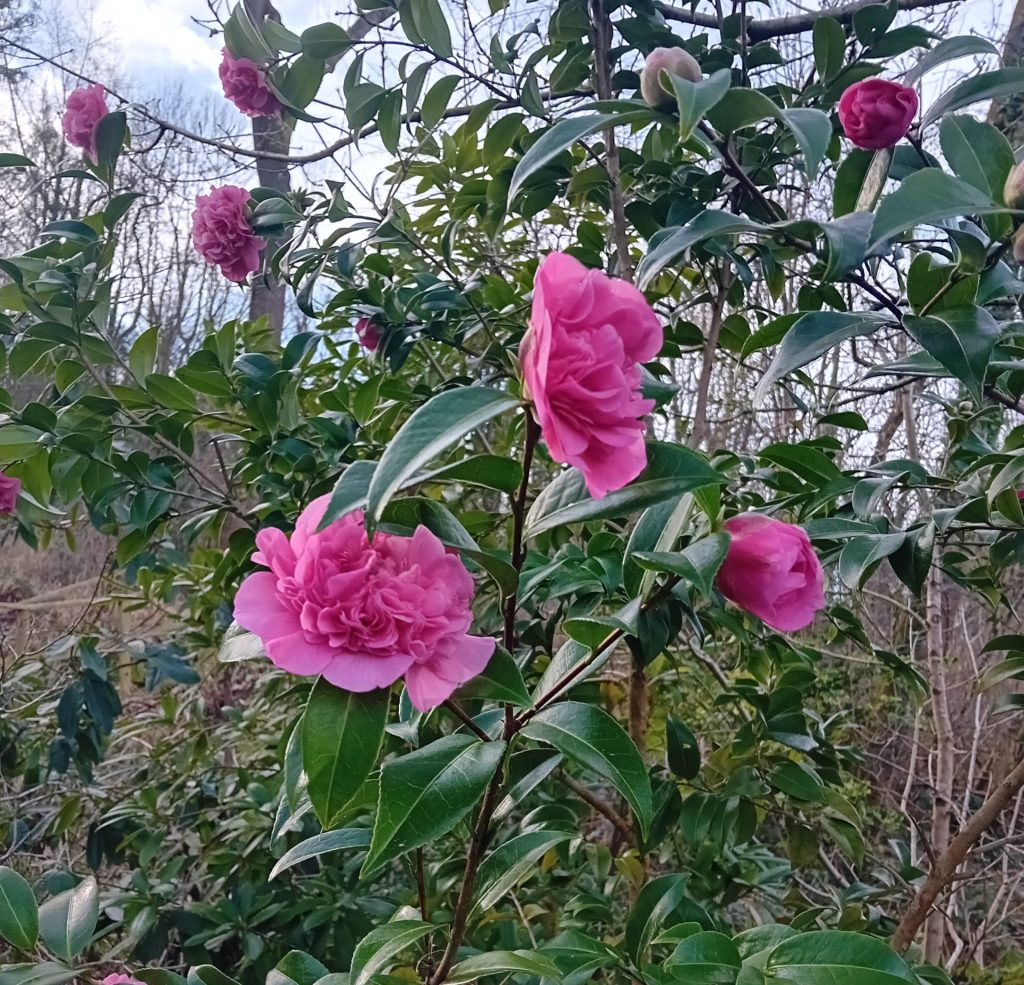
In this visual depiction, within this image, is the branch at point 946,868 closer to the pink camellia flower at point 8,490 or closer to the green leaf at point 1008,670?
the green leaf at point 1008,670

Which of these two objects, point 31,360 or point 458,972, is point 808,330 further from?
point 31,360

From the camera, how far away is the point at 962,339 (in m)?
0.54

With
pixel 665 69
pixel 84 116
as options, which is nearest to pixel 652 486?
pixel 665 69

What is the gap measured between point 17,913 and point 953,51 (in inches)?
42.2

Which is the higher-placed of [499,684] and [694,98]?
[694,98]

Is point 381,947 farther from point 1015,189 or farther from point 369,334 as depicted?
point 369,334

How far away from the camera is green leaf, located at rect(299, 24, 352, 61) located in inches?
41.3

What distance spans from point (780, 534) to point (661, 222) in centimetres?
68

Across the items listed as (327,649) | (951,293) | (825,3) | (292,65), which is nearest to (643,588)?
(327,649)

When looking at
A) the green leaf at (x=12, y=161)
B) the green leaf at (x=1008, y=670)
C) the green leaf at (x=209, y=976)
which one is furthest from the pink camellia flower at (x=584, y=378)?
the green leaf at (x=12, y=161)

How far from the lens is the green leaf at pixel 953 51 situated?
682 mm

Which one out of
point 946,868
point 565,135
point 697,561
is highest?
point 565,135

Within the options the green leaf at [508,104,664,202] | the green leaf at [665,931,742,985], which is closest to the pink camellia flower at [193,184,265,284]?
the green leaf at [508,104,664,202]

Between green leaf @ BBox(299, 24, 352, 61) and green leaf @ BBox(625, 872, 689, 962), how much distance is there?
1.05 metres
